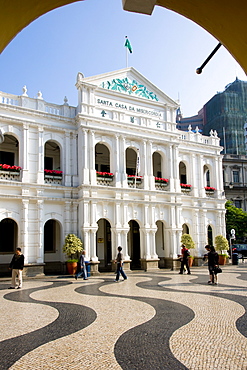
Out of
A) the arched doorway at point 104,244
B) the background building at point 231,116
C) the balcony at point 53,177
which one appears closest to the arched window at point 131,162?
the arched doorway at point 104,244

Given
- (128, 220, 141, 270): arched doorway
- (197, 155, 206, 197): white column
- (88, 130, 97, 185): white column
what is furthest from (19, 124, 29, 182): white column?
(197, 155, 206, 197): white column

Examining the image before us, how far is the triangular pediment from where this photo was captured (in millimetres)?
24212

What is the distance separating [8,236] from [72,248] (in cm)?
504

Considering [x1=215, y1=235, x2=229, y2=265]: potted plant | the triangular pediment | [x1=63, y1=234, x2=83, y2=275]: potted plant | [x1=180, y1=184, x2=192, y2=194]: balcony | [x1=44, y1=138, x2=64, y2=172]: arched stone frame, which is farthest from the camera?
[x1=180, y1=184, x2=192, y2=194]: balcony

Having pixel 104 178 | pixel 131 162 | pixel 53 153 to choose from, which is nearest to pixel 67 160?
pixel 104 178

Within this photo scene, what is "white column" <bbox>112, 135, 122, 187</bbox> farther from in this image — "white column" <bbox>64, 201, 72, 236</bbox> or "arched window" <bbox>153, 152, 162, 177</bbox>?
"arched window" <bbox>153, 152, 162, 177</bbox>

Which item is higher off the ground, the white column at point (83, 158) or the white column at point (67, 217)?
the white column at point (83, 158)

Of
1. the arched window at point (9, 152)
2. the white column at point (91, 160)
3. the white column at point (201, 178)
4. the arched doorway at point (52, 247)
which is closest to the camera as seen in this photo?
the white column at point (91, 160)

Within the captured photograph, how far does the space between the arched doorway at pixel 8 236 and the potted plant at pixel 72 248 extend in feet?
12.9

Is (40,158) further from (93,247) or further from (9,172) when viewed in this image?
(93,247)

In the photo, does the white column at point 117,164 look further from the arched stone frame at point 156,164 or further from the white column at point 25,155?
the arched stone frame at point 156,164

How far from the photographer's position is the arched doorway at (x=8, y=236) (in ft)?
74.5

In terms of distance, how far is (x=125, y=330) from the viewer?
780 cm

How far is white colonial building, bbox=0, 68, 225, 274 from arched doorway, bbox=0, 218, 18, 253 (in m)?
0.06
